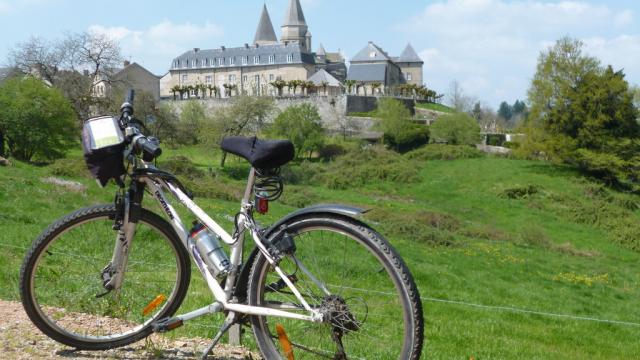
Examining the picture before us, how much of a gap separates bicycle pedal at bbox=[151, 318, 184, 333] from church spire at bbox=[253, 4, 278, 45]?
111 meters

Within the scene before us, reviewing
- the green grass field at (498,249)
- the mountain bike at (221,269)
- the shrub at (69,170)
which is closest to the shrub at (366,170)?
the green grass field at (498,249)

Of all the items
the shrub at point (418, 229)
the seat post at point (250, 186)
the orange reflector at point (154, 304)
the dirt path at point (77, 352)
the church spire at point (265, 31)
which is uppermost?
the church spire at point (265, 31)

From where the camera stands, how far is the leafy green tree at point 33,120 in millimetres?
35344

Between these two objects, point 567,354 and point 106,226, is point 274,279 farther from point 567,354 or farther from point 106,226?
point 567,354

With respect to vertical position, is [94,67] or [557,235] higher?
[94,67]

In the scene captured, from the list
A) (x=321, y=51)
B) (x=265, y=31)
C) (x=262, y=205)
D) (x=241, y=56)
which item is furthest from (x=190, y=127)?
(x=321, y=51)

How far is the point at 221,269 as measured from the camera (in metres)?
3.67

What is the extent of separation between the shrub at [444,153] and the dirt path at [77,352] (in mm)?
47940

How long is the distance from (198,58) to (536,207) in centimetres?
8105

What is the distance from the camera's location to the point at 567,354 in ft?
28.4

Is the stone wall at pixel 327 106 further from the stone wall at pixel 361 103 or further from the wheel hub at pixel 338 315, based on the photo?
the wheel hub at pixel 338 315

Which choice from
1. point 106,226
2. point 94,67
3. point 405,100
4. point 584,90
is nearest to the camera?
point 106,226

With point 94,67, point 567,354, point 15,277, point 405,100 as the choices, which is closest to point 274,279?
point 15,277

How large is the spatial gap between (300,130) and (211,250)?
50.0 metres
